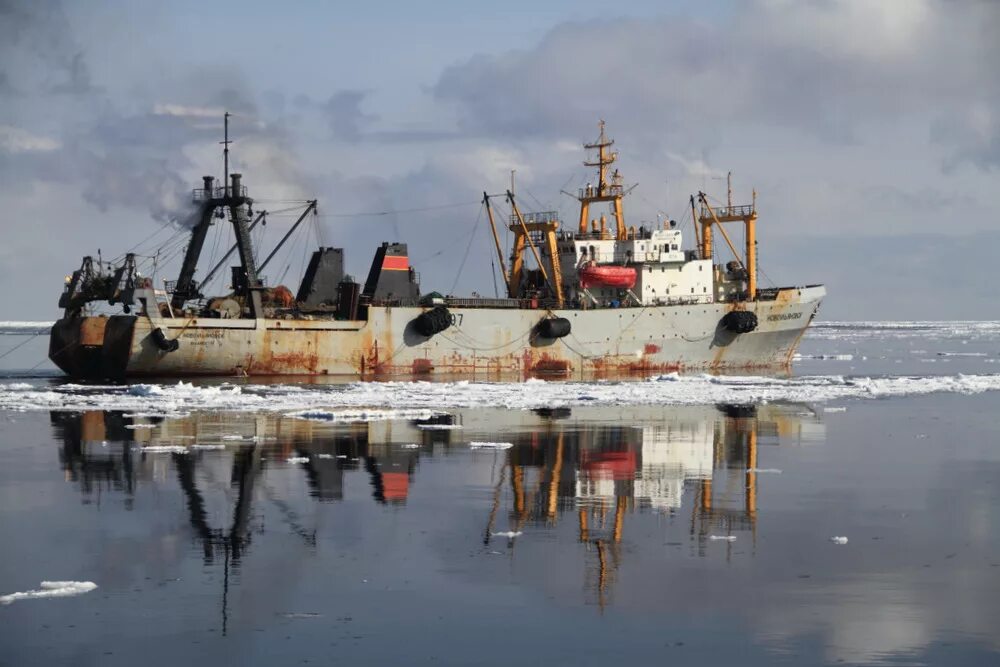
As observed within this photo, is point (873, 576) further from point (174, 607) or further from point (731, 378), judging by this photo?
point (731, 378)

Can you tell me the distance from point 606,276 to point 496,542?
1424 inches

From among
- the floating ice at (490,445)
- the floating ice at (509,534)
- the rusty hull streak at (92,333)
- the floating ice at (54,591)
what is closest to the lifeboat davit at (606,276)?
the rusty hull streak at (92,333)

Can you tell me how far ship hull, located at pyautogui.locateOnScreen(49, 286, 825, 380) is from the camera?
129 ft

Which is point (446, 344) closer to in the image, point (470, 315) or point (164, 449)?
point (470, 315)

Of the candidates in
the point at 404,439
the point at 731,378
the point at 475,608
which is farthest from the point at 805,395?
the point at 475,608

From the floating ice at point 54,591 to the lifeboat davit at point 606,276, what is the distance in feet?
125

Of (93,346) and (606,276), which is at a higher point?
(606,276)

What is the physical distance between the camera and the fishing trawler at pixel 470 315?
39969mm

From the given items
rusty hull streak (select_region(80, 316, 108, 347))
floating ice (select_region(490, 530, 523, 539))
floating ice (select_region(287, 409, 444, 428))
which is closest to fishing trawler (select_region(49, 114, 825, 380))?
rusty hull streak (select_region(80, 316, 108, 347))

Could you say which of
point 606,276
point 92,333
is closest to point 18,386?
point 92,333

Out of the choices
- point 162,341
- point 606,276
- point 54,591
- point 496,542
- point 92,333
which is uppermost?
point 606,276

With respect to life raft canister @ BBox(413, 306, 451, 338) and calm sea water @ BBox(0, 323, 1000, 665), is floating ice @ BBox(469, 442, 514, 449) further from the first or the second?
life raft canister @ BBox(413, 306, 451, 338)

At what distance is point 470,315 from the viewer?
44688mm

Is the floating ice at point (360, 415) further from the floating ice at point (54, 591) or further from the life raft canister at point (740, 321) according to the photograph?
the life raft canister at point (740, 321)
